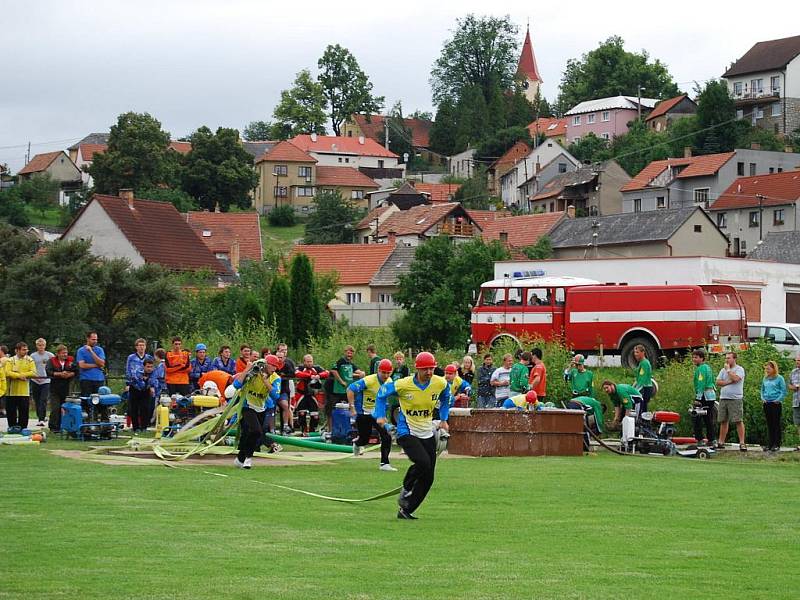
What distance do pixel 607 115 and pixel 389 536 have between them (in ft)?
462

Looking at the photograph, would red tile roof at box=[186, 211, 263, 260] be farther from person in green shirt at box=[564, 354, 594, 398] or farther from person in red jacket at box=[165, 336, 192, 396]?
person in green shirt at box=[564, 354, 594, 398]

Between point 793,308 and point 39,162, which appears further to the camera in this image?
point 39,162

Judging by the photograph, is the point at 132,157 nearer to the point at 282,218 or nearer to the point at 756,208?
the point at 282,218

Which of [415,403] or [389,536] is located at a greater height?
[415,403]

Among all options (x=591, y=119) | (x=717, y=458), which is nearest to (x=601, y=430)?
(x=717, y=458)

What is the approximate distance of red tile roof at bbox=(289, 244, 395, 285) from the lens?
88.9m

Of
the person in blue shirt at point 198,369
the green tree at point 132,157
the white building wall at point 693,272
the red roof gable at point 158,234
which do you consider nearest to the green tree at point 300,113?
the green tree at point 132,157

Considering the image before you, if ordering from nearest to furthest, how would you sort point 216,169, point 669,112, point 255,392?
point 255,392 < point 216,169 < point 669,112

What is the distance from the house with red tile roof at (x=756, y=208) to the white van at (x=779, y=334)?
58.2m

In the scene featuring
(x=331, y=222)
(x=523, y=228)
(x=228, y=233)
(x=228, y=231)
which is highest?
(x=331, y=222)

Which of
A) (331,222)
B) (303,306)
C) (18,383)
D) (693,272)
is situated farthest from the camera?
(331,222)

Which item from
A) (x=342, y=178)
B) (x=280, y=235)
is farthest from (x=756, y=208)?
(x=342, y=178)

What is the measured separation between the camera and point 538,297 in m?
41.4

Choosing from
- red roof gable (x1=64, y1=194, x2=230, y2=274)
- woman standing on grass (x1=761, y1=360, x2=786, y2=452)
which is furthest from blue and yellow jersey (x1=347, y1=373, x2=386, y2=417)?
red roof gable (x1=64, y1=194, x2=230, y2=274)
